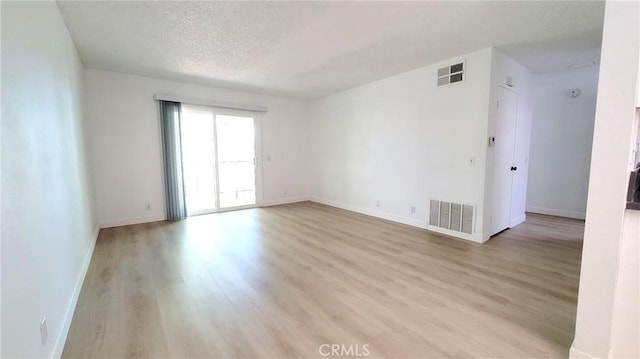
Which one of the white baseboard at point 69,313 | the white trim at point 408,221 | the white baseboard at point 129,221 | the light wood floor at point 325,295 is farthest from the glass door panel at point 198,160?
the white trim at point 408,221

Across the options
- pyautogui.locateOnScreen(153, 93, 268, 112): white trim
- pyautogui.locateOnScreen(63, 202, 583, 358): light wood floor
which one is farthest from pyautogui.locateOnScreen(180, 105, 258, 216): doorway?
pyautogui.locateOnScreen(63, 202, 583, 358): light wood floor

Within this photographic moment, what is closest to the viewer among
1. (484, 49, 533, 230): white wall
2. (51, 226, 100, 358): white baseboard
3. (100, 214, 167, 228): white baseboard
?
(51, 226, 100, 358): white baseboard

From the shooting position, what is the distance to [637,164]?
162 centimetres

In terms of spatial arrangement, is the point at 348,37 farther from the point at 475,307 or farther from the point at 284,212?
the point at 284,212

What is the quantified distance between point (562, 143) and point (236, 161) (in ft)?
21.0

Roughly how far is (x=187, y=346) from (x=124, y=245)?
259 cm

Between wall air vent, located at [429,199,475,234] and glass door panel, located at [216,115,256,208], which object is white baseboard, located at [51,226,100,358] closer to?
glass door panel, located at [216,115,256,208]

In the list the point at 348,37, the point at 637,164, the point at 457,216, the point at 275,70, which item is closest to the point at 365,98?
the point at 275,70

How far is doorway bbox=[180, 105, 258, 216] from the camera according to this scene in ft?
17.2

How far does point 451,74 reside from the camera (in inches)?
150

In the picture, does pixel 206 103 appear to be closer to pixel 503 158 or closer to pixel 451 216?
pixel 451 216

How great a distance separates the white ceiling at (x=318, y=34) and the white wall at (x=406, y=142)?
466 mm

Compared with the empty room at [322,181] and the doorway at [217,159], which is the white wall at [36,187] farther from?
the doorway at [217,159]

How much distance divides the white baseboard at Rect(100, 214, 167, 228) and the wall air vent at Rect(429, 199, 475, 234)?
15.6 feet
